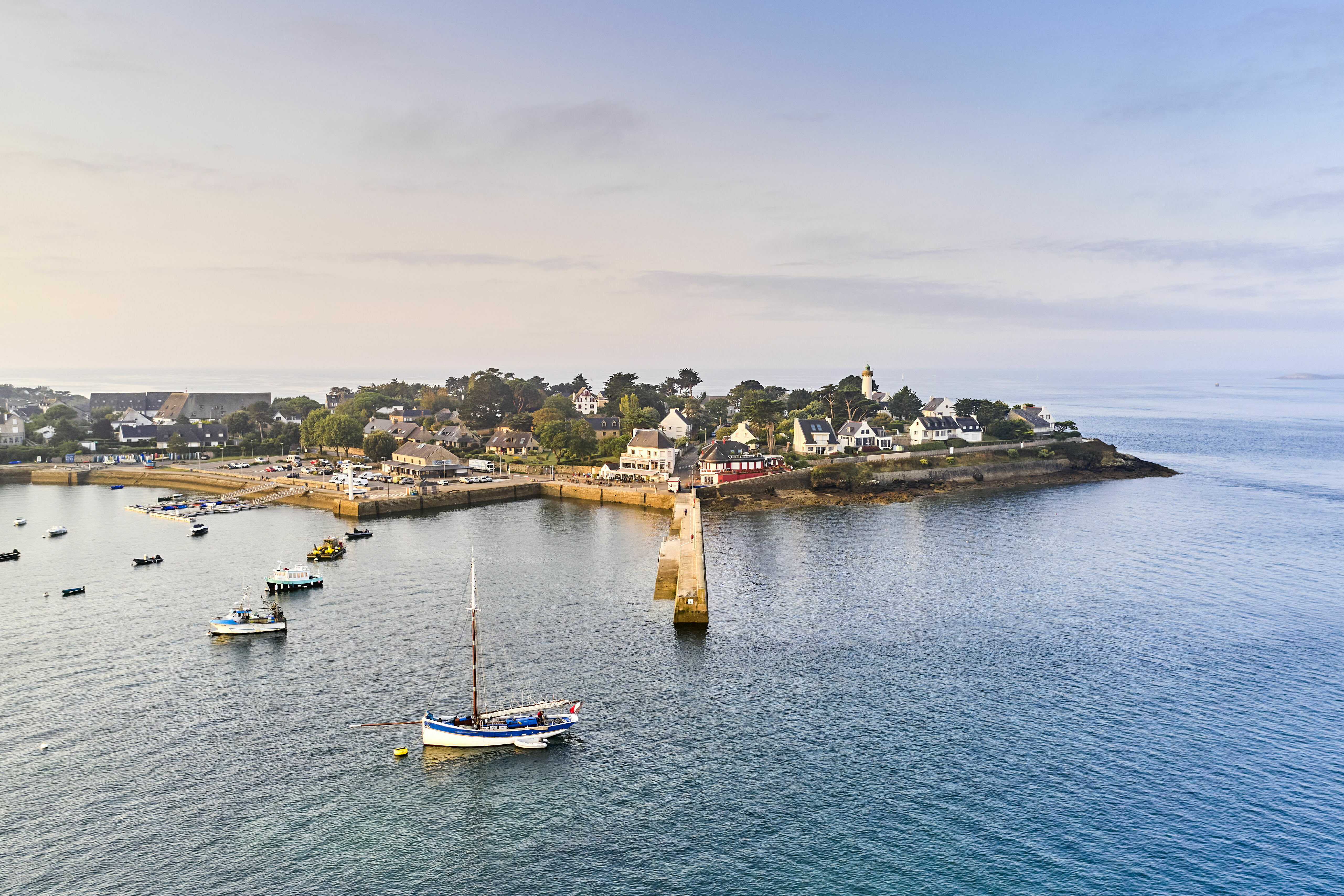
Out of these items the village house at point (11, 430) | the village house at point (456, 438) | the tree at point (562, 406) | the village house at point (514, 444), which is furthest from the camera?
the tree at point (562, 406)

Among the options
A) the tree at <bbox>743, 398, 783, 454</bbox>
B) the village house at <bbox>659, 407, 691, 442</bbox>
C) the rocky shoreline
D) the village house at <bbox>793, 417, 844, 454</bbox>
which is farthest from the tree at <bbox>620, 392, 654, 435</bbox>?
the rocky shoreline

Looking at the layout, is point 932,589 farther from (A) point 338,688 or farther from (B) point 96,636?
(B) point 96,636

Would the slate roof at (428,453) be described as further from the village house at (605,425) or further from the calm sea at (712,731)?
the calm sea at (712,731)

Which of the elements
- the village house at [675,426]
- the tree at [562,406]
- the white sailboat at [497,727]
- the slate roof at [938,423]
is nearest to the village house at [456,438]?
the tree at [562,406]

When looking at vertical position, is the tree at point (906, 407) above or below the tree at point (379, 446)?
above

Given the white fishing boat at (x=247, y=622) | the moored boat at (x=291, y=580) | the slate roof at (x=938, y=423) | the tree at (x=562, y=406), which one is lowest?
the white fishing boat at (x=247, y=622)

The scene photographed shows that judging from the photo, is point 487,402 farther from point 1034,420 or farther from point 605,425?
point 1034,420

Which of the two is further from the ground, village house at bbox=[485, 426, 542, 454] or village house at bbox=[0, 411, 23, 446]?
village house at bbox=[0, 411, 23, 446]

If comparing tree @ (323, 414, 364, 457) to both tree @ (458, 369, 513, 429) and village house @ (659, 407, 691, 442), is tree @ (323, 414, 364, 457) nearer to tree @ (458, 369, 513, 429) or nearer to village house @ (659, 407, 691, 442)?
tree @ (458, 369, 513, 429)

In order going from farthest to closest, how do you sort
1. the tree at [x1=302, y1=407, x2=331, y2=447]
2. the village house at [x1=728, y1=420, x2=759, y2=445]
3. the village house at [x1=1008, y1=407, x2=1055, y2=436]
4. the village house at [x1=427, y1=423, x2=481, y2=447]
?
the village house at [x1=1008, y1=407, x2=1055, y2=436] < the village house at [x1=427, y1=423, x2=481, y2=447] < the tree at [x1=302, y1=407, x2=331, y2=447] < the village house at [x1=728, y1=420, x2=759, y2=445]
